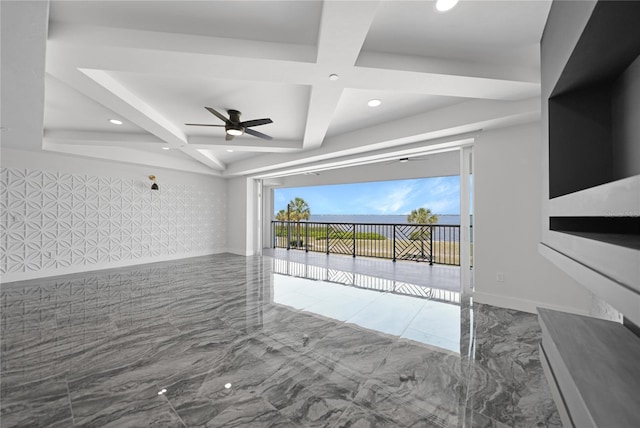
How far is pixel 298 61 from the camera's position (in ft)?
7.04

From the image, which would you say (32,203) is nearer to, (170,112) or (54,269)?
(54,269)

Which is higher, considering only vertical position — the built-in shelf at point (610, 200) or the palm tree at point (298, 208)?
the palm tree at point (298, 208)

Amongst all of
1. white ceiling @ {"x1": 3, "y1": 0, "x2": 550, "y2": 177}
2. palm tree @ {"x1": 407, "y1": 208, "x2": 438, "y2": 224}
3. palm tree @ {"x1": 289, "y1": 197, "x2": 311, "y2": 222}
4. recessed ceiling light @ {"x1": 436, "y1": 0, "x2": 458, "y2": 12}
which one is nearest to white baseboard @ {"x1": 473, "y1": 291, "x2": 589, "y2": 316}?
white ceiling @ {"x1": 3, "y1": 0, "x2": 550, "y2": 177}

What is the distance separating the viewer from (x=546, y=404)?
164cm

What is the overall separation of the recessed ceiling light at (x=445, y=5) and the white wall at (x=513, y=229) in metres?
2.23

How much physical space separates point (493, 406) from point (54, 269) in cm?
706

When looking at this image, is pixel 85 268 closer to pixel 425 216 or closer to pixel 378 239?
pixel 378 239

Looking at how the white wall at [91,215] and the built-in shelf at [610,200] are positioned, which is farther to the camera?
the white wall at [91,215]

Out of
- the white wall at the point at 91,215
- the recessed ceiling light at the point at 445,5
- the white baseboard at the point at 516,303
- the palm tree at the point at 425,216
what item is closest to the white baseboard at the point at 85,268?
the white wall at the point at 91,215

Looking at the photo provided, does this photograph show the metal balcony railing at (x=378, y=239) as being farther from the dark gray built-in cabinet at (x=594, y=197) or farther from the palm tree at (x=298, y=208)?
the dark gray built-in cabinet at (x=594, y=197)

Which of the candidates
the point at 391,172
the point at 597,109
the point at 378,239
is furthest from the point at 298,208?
the point at 597,109

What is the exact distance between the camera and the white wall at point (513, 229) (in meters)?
3.08

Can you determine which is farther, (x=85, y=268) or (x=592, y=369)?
(x=85, y=268)

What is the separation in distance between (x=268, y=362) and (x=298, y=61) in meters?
2.41
